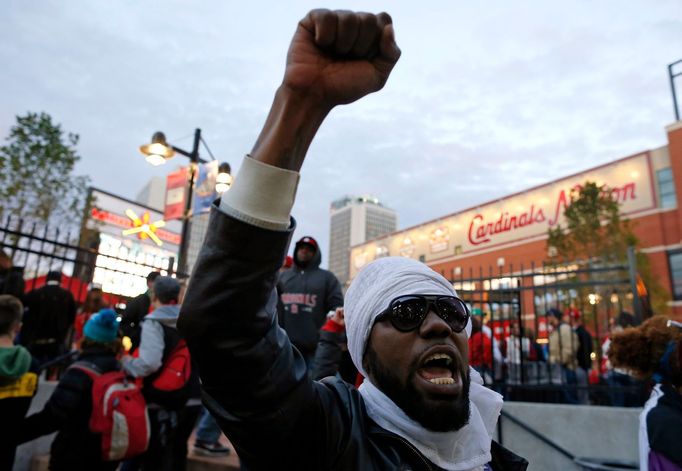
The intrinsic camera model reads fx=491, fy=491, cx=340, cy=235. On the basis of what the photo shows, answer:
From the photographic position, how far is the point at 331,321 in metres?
3.83

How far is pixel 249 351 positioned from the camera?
43.5 inches

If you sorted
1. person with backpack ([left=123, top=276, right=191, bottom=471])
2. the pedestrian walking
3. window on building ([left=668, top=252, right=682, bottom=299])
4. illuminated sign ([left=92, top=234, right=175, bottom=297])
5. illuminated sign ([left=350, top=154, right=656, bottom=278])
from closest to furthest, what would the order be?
the pedestrian walking < person with backpack ([left=123, top=276, right=191, bottom=471]) < illuminated sign ([left=92, top=234, right=175, bottom=297]) < window on building ([left=668, top=252, right=682, bottom=299]) < illuminated sign ([left=350, top=154, right=656, bottom=278])

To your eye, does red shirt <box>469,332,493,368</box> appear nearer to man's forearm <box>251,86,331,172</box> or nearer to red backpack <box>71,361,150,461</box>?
red backpack <box>71,361,150,461</box>

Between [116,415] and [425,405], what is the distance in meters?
2.97

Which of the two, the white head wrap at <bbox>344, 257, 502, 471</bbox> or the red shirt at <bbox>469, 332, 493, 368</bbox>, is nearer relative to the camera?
the white head wrap at <bbox>344, 257, 502, 471</bbox>

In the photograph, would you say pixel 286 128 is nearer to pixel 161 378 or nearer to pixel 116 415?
pixel 116 415

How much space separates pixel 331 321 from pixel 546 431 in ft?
10.6

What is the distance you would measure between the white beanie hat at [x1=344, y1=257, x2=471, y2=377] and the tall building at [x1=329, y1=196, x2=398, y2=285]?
6150 inches

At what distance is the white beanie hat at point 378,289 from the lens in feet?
5.50

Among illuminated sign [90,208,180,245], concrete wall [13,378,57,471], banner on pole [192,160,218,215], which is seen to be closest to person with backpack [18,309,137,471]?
concrete wall [13,378,57,471]

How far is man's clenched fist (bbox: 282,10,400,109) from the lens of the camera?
106 centimetres

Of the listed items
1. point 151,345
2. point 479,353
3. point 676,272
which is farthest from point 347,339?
point 676,272

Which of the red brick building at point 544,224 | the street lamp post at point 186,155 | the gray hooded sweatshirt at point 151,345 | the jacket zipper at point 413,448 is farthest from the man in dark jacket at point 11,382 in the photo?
the red brick building at point 544,224

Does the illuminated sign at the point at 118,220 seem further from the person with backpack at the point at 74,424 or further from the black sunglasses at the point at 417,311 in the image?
the black sunglasses at the point at 417,311
